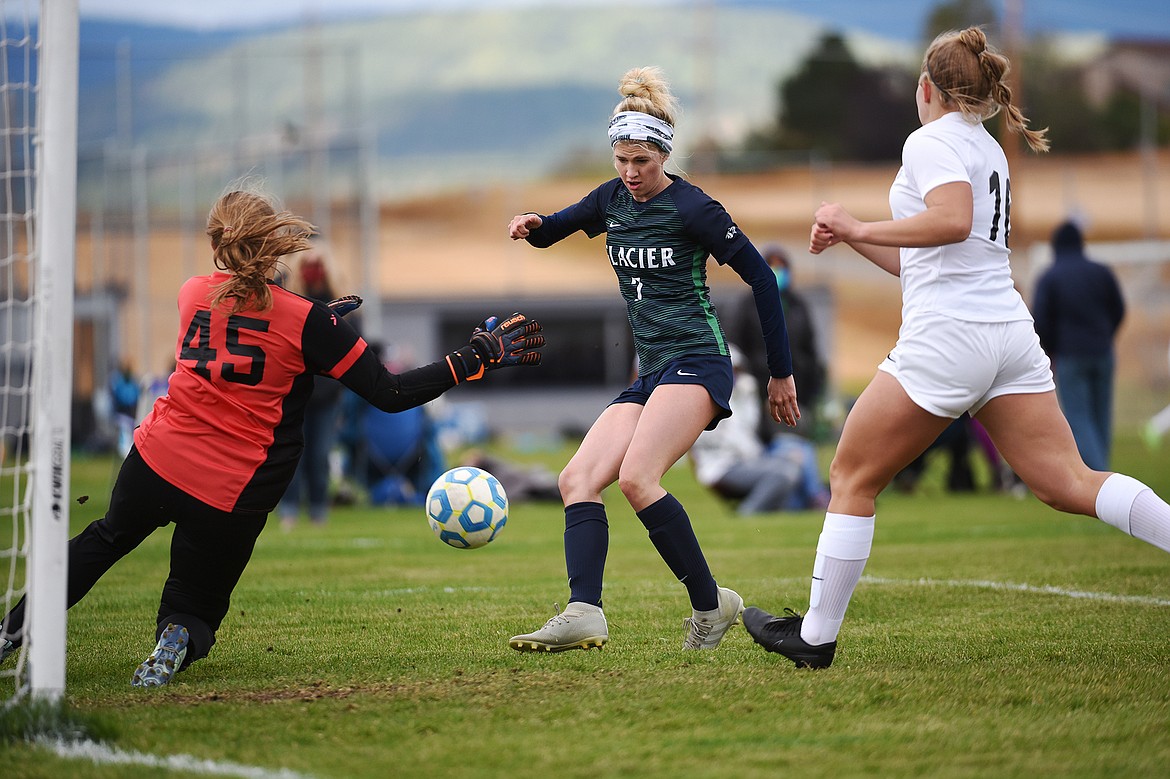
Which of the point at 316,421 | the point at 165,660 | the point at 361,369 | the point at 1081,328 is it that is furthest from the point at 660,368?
the point at 1081,328

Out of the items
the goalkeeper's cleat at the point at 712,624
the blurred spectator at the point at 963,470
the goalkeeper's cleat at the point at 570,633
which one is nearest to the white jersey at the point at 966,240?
the goalkeeper's cleat at the point at 712,624

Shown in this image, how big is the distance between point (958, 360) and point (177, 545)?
2943mm

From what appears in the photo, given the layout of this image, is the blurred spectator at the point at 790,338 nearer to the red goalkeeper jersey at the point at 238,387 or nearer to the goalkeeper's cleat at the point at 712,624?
the goalkeeper's cleat at the point at 712,624

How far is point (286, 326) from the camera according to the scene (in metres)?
4.89

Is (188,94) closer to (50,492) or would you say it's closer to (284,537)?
(284,537)

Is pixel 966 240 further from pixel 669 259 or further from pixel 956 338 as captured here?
pixel 669 259

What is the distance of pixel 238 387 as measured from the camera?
489cm

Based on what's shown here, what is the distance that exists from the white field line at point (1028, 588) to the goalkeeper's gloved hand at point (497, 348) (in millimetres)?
2981

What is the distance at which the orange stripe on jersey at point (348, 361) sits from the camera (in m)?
4.96

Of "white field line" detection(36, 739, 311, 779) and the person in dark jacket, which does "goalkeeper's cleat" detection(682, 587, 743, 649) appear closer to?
"white field line" detection(36, 739, 311, 779)

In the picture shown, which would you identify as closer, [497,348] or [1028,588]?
[497,348]

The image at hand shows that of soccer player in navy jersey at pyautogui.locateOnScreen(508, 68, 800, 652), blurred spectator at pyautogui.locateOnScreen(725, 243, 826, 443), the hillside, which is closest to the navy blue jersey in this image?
soccer player in navy jersey at pyautogui.locateOnScreen(508, 68, 800, 652)

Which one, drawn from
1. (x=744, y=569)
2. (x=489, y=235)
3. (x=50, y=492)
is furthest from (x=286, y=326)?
(x=489, y=235)

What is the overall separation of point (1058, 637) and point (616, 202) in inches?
102
